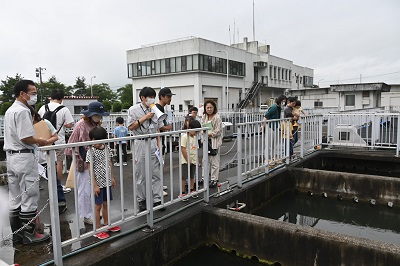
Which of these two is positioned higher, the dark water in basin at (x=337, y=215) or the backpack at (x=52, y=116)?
the backpack at (x=52, y=116)

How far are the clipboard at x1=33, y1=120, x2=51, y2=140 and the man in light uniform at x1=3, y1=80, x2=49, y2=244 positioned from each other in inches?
15.3

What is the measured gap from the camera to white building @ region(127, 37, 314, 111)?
37.0m

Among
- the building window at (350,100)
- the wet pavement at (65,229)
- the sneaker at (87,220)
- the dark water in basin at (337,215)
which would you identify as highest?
the building window at (350,100)

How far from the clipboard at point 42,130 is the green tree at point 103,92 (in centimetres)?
7250

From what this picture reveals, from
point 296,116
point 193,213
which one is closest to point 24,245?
point 193,213

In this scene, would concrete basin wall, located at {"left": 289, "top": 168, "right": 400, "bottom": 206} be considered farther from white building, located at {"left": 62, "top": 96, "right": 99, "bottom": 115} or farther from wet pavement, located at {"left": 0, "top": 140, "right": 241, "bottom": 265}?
white building, located at {"left": 62, "top": 96, "right": 99, "bottom": 115}

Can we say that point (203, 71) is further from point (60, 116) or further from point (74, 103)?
point (60, 116)

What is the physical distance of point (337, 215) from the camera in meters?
6.04

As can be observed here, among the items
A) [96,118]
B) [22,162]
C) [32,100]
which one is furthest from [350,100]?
[22,162]

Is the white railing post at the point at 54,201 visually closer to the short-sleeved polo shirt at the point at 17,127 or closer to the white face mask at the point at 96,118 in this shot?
the short-sleeved polo shirt at the point at 17,127

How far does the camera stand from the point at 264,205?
619cm

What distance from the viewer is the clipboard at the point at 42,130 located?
3889 mm

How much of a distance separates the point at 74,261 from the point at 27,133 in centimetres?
150

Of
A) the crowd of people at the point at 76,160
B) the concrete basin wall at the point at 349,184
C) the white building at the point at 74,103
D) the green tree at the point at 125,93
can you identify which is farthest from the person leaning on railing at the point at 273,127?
the green tree at the point at 125,93
